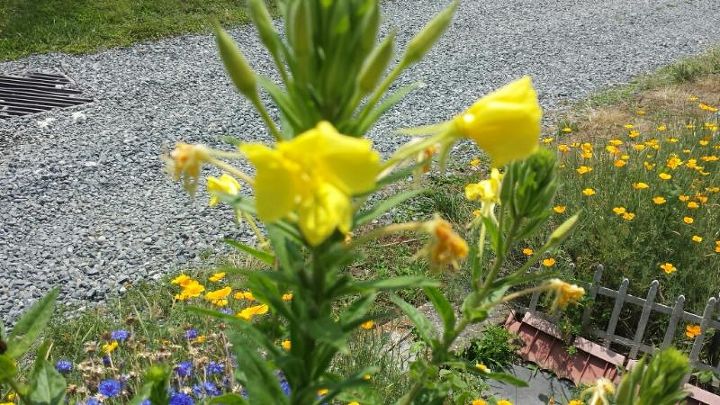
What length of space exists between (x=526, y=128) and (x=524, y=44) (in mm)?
8049

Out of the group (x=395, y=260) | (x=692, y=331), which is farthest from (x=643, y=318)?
(x=395, y=260)

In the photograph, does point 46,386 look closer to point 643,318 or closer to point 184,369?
point 184,369

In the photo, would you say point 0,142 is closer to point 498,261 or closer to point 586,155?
point 586,155

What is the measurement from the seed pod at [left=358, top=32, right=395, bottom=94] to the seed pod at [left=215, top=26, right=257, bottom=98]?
0.15m

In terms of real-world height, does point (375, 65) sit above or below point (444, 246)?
above

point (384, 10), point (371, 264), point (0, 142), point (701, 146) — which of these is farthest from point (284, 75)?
point (384, 10)

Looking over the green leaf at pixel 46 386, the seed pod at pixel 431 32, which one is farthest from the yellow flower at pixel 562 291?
the green leaf at pixel 46 386

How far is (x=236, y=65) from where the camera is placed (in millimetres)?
892

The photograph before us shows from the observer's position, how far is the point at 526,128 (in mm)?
849

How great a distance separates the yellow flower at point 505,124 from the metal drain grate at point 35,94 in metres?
5.56

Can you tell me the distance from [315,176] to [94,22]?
7.83 metres

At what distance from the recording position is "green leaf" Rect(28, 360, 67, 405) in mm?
1105

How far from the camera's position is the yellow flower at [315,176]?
0.72 meters

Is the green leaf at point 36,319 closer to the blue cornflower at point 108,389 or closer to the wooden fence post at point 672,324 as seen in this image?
the blue cornflower at point 108,389
